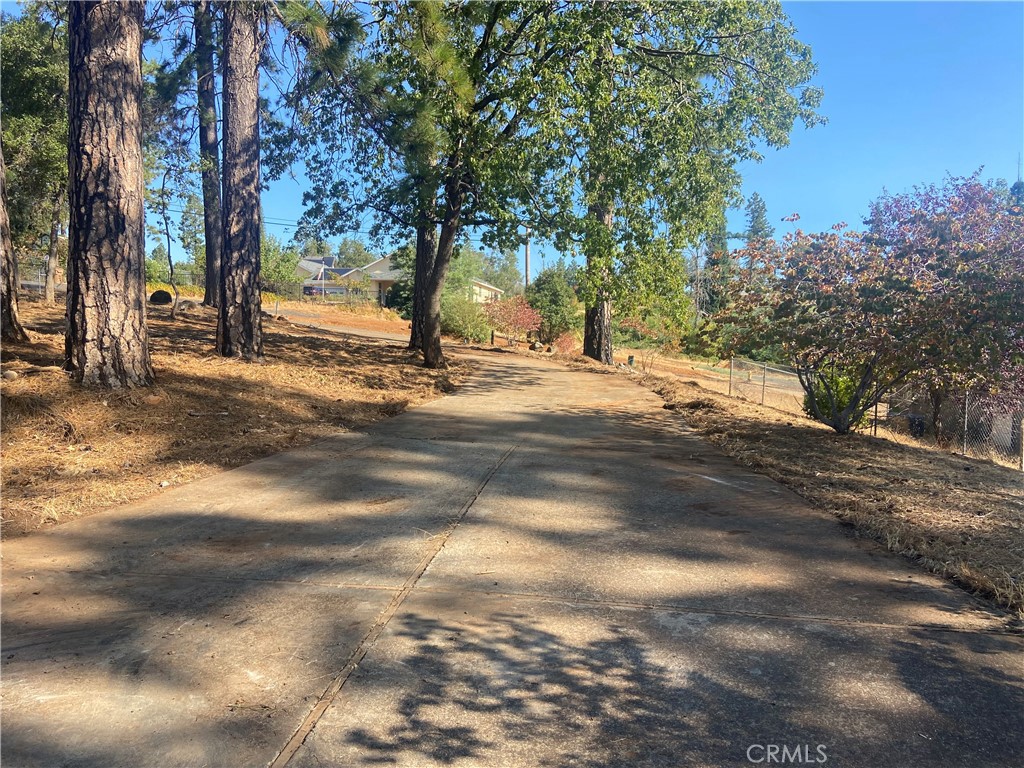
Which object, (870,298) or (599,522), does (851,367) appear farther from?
(599,522)

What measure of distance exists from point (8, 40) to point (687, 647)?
23368mm

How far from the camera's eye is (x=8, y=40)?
60.5ft

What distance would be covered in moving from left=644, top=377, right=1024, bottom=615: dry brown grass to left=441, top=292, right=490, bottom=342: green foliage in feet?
62.3

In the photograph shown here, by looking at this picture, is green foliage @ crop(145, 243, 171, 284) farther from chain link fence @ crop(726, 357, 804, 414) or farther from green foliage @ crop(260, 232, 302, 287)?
chain link fence @ crop(726, 357, 804, 414)

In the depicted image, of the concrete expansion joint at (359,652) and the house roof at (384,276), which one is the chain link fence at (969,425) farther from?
the house roof at (384,276)

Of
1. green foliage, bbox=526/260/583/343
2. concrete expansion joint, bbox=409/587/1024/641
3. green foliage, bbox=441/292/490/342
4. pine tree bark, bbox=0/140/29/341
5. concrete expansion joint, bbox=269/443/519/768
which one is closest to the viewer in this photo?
concrete expansion joint, bbox=269/443/519/768

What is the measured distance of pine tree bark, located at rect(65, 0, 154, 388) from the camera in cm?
735

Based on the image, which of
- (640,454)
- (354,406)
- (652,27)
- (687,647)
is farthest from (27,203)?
(687,647)

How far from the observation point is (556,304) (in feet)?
113

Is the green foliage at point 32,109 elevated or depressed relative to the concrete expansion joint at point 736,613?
elevated

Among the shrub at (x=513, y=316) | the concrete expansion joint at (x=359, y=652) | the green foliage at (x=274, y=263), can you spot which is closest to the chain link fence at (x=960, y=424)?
the concrete expansion joint at (x=359, y=652)

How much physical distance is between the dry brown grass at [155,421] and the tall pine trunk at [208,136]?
3.91 metres

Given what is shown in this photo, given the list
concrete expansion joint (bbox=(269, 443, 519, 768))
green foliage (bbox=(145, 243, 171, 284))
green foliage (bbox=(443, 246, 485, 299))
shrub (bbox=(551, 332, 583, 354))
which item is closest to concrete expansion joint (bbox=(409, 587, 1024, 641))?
concrete expansion joint (bbox=(269, 443, 519, 768))

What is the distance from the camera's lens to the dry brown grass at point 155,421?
219 inches
